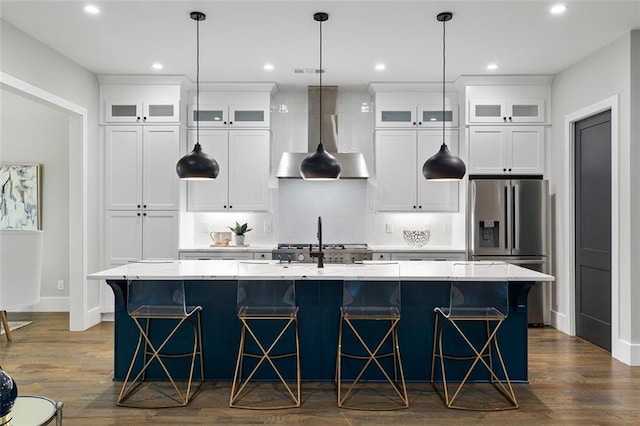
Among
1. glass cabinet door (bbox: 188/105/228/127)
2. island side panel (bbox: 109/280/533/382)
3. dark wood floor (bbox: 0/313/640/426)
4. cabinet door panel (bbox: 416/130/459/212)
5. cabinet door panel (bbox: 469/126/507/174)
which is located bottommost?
dark wood floor (bbox: 0/313/640/426)

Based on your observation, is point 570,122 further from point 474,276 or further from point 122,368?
Answer: point 122,368

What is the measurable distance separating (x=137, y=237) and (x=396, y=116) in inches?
132

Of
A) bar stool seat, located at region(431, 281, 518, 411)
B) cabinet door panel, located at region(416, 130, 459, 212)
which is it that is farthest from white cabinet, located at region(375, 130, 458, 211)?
bar stool seat, located at region(431, 281, 518, 411)

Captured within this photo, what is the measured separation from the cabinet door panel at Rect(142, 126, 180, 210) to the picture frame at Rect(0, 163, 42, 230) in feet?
5.45

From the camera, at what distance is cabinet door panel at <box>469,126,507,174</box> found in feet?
18.5

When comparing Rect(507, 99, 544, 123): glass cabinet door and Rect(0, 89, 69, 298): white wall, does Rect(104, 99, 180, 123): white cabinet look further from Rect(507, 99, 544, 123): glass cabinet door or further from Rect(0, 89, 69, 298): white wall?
Rect(507, 99, 544, 123): glass cabinet door

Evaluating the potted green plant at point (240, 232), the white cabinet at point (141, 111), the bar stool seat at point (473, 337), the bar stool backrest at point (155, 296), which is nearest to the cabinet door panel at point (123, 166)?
the white cabinet at point (141, 111)

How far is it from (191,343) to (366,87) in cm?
384

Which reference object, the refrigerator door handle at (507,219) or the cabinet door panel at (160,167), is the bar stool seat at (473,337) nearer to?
the refrigerator door handle at (507,219)

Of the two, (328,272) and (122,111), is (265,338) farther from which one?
(122,111)

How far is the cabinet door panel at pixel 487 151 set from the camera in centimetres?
564

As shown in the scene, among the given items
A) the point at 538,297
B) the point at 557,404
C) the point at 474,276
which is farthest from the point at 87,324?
the point at 538,297

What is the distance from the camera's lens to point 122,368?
12.1ft

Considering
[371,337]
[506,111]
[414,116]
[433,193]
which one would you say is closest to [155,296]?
[371,337]
